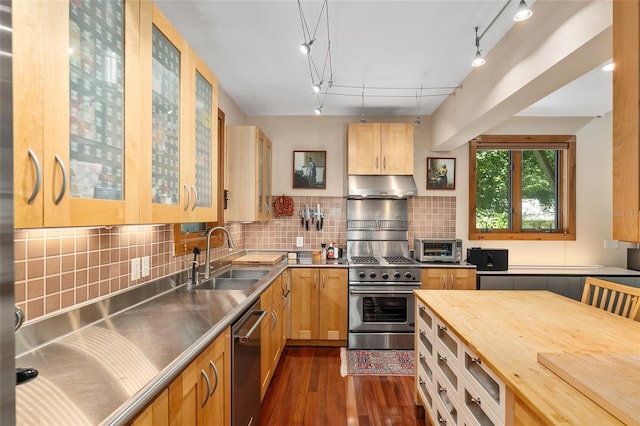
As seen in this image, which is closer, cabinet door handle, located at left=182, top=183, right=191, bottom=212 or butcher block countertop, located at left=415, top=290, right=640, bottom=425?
butcher block countertop, located at left=415, top=290, right=640, bottom=425

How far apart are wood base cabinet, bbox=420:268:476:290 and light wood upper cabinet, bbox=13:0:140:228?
10.1 feet

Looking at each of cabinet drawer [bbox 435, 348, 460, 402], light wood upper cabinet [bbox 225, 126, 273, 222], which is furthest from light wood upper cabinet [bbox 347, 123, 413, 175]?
cabinet drawer [bbox 435, 348, 460, 402]

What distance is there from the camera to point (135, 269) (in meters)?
1.83

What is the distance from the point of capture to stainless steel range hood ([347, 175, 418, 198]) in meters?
3.70

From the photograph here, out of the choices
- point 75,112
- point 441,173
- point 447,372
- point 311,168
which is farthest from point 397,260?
point 75,112

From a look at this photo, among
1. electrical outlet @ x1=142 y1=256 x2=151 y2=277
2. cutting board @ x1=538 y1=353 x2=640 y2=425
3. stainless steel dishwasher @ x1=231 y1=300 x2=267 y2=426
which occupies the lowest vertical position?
stainless steel dishwasher @ x1=231 y1=300 x2=267 y2=426

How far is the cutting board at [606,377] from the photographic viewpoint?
0.92 m

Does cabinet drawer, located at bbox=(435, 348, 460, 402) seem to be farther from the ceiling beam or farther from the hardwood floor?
the ceiling beam

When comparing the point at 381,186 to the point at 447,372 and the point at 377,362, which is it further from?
the point at 447,372

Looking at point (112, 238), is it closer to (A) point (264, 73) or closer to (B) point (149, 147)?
(B) point (149, 147)

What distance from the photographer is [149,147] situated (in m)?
1.36

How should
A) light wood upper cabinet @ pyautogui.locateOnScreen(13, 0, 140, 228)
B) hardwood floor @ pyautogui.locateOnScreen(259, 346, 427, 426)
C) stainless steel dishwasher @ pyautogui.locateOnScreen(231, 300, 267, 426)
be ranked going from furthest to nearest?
hardwood floor @ pyautogui.locateOnScreen(259, 346, 427, 426), stainless steel dishwasher @ pyautogui.locateOnScreen(231, 300, 267, 426), light wood upper cabinet @ pyautogui.locateOnScreen(13, 0, 140, 228)

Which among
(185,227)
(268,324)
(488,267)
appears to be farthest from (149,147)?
(488,267)

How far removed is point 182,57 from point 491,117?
2473mm
